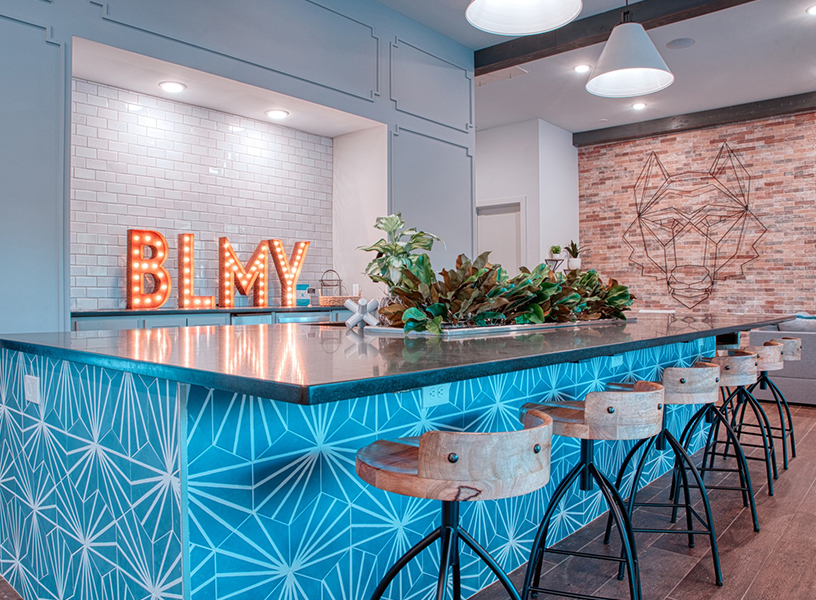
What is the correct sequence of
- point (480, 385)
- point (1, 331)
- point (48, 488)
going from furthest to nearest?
point (1, 331), point (480, 385), point (48, 488)

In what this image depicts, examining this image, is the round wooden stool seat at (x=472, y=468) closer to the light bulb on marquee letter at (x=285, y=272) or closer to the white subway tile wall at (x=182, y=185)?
the white subway tile wall at (x=182, y=185)

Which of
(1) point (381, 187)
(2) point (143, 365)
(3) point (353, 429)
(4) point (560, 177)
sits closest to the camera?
(2) point (143, 365)

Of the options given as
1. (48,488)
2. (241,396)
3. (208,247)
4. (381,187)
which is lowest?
(48,488)

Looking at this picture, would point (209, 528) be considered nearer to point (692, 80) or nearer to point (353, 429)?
point (353, 429)

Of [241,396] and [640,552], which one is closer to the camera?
[241,396]

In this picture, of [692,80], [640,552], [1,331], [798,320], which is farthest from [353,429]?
[692,80]

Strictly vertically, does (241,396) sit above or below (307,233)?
below

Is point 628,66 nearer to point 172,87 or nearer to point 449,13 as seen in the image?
point 449,13

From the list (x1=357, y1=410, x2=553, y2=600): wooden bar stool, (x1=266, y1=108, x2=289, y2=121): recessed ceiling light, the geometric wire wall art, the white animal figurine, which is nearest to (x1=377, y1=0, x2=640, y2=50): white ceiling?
(x1=266, y1=108, x2=289, y2=121): recessed ceiling light

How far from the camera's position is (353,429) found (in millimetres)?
1747

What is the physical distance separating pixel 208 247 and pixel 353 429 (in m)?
3.48

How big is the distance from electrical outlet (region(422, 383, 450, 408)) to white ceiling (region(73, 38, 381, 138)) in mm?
2867

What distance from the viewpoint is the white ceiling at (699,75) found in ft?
17.1

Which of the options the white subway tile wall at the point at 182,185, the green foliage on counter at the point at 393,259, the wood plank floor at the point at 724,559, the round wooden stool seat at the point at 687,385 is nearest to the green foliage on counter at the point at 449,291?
the green foliage on counter at the point at 393,259
